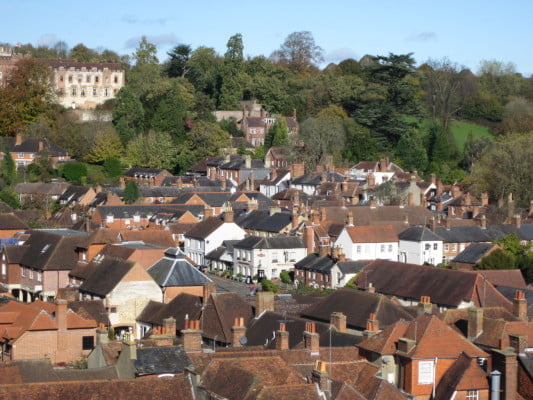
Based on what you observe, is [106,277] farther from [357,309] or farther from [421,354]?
[421,354]

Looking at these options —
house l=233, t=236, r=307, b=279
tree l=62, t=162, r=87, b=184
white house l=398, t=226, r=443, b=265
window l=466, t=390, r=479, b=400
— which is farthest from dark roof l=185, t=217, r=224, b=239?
window l=466, t=390, r=479, b=400

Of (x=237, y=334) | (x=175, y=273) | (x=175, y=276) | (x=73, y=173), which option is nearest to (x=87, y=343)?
(x=237, y=334)

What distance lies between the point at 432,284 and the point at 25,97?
52.2m

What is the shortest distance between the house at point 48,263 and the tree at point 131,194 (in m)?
21.7

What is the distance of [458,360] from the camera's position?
26609mm

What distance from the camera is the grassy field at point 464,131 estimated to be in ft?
320

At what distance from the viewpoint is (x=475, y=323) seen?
94.3ft

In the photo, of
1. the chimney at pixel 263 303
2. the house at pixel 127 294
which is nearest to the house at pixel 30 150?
the house at pixel 127 294

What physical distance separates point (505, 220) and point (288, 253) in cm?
1607

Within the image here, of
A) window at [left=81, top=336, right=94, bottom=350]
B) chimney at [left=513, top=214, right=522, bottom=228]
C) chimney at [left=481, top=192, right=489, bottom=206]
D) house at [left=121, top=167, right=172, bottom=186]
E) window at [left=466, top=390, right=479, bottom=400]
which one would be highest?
house at [left=121, top=167, right=172, bottom=186]

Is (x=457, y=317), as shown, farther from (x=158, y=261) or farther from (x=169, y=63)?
(x=169, y=63)

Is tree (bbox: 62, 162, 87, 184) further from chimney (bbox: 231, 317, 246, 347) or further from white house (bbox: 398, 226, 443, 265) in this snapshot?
chimney (bbox: 231, 317, 246, 347)

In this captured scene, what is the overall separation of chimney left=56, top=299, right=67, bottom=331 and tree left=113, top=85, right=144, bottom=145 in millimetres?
55968

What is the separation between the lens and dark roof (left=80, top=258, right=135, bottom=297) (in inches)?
1585
